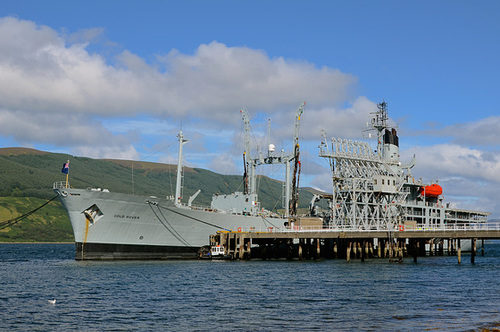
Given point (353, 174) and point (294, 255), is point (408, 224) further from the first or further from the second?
point (294, 255)

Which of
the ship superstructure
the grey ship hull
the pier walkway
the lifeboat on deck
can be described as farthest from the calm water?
Answer: the lifeboat on deck

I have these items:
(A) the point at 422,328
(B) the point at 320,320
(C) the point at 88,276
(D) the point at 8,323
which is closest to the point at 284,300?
(B) the point at 320,320

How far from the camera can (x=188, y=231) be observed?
217ft

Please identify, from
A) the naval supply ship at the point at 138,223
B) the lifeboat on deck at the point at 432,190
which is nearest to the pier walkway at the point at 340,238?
the naval supply ship at the point at 138,223

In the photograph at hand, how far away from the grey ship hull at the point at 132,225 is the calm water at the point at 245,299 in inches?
230

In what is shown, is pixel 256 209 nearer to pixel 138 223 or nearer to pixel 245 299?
pixel 138 223

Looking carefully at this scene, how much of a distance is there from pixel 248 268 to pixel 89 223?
1793 centimetres

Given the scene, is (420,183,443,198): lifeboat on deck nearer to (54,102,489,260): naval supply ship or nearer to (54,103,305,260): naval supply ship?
(54,102,489,260): naval supply ship

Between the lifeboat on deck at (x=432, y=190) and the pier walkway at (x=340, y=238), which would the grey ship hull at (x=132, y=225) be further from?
the lifeboat on deck at (x=432, y=190)

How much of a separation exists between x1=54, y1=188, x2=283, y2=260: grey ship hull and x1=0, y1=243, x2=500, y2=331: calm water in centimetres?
583

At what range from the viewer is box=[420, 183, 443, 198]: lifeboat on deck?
99438 mm

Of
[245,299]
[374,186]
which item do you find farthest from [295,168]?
[245,299]

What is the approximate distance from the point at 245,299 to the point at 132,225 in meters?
28.8

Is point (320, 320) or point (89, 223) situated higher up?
point (89, 223)
